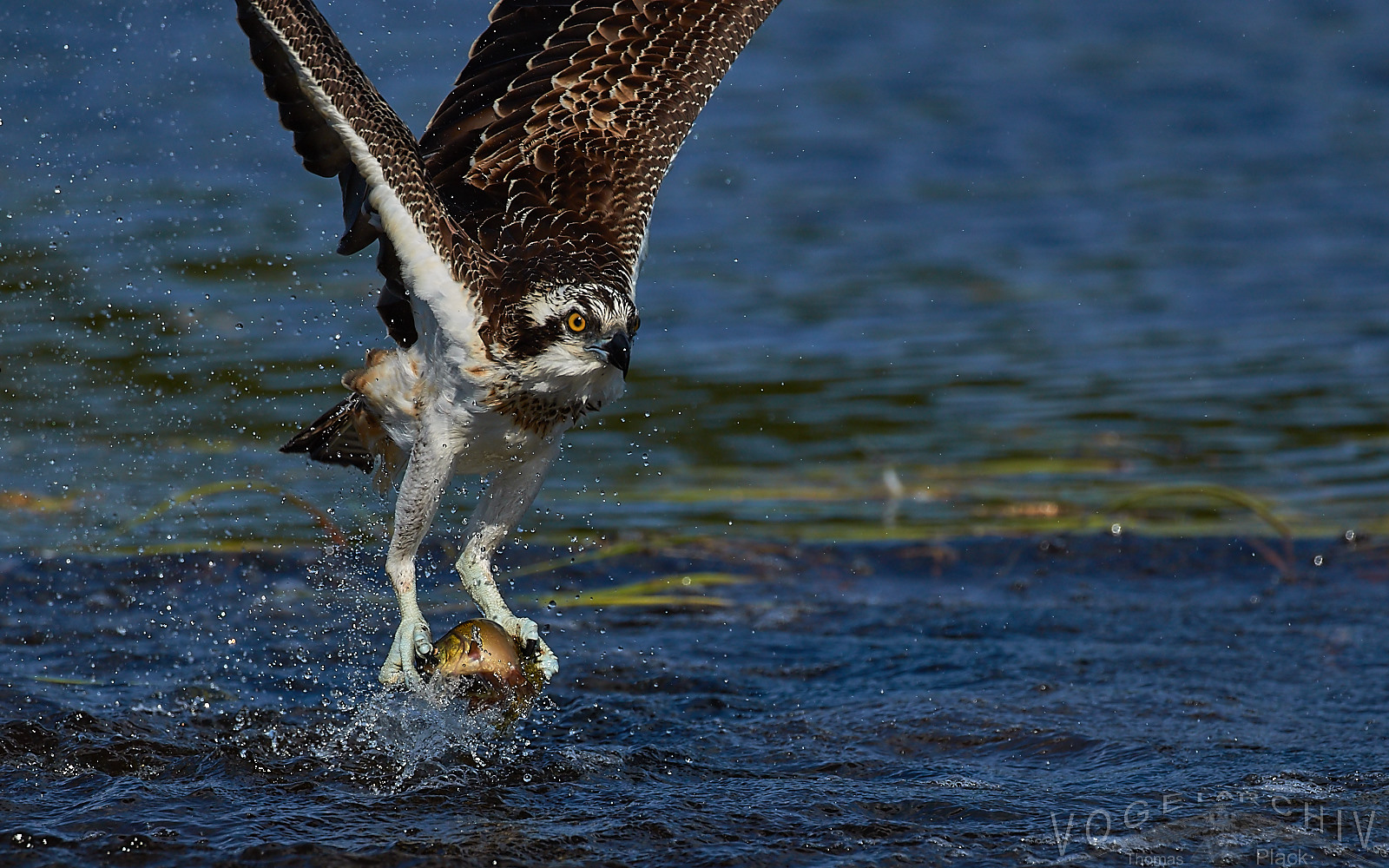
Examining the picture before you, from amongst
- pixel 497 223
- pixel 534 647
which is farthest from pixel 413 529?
pixel 497 223

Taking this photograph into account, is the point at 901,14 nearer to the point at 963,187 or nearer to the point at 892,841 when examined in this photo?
the point at 963,187

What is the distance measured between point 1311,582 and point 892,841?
342 centimetres

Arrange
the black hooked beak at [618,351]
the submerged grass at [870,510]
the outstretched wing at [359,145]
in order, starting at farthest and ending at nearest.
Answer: the submerged grass at [870,510]
the black hooked beak at [618,351]
the outstretched wing at [359,145]

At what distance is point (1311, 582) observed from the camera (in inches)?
292

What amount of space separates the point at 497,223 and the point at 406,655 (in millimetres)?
1588

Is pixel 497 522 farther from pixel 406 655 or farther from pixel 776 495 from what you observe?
pixel 776 495

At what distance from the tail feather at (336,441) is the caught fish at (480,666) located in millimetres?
1078

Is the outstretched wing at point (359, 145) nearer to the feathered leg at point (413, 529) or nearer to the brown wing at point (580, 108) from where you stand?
the feathered leg at point (413, 529)

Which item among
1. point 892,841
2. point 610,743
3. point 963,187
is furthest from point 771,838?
point 963,187

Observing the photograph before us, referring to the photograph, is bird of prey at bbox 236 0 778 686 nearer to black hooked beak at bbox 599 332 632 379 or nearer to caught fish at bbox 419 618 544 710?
black hooked beak at bbox 599 332 632 379

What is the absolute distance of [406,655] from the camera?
5535 mm

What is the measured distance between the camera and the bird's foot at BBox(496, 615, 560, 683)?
5543mm

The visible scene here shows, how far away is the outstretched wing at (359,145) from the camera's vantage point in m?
4.89

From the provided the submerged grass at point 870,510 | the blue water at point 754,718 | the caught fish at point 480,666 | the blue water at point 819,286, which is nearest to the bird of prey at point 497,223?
the caught fish at point 480,666
